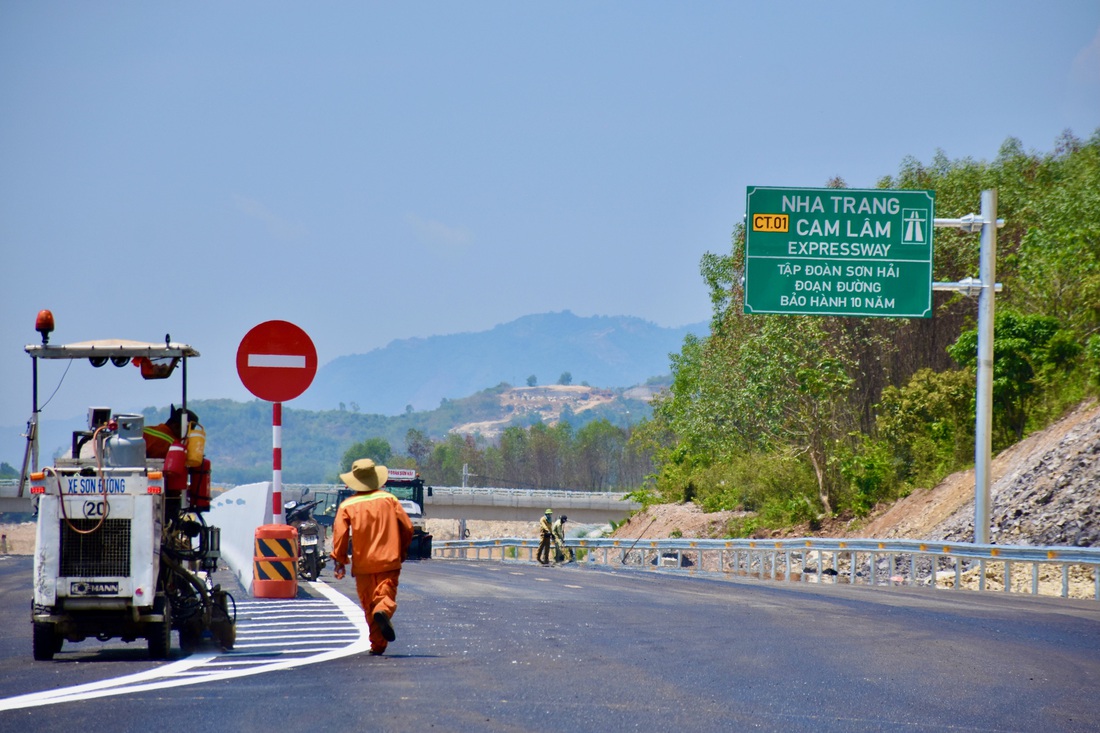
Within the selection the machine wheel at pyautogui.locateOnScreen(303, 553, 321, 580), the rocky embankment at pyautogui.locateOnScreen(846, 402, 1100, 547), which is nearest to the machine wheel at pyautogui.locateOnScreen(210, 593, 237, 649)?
the machine wheel at pyautogui.locateOnScreen(303, 553, 321, 580)

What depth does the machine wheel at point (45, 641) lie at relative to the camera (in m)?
9.84

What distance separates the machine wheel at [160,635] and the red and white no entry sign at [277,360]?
3.81 metres

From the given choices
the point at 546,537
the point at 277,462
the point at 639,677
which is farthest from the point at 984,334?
the point at 639,677

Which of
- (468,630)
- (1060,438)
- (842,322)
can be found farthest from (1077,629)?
(842,322)

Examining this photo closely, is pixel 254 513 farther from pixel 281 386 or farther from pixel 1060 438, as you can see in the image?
pixel 1060 438

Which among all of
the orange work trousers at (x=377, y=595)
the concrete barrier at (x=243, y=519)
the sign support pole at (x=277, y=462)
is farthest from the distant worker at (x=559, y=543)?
the orange work trousers at (x=377, y=595)

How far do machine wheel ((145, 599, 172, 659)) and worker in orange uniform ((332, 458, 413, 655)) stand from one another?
134cm

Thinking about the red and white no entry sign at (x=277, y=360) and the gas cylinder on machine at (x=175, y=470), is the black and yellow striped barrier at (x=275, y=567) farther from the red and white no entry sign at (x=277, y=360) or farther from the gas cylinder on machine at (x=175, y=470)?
the gas cylinder on machine at (x=175, y=470)

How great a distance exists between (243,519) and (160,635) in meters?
7.99

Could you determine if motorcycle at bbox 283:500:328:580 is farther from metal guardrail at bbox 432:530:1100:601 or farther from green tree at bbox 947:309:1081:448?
green tree at bbox 947:309:1081:448

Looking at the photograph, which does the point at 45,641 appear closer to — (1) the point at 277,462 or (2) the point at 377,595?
(2) the point at 377,595

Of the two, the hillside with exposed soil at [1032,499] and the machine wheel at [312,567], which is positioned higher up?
the hillside with exposed soil at [1032,499]

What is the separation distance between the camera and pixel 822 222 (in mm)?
24891

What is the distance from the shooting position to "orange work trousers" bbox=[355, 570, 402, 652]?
32.8 feet
